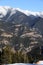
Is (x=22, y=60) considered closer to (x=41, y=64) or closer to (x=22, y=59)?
(x=22, y=59)

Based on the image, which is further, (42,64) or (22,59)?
(22,59)

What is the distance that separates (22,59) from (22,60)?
2008 mm

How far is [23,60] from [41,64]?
7846cm

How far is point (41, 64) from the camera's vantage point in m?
20.4

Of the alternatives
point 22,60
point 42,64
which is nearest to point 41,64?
point 42,64

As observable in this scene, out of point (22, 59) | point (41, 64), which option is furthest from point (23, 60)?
point (41, 64)

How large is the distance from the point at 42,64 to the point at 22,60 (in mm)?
76688

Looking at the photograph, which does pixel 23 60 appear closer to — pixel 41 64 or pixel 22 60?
pixel 22 60

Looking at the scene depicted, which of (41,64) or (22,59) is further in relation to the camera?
(22,59)

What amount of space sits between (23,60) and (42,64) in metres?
78.6

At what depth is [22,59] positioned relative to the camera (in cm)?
9838

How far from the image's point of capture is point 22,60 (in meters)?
96.4

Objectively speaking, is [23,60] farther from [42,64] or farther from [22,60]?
[42,64]

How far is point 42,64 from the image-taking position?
20188 mm
